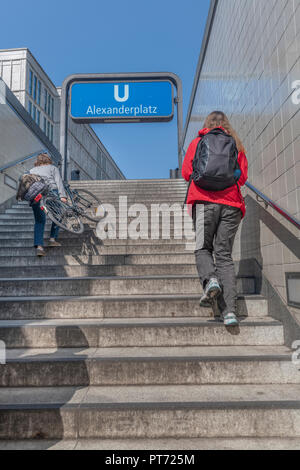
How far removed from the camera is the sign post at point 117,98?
8680 millimetres

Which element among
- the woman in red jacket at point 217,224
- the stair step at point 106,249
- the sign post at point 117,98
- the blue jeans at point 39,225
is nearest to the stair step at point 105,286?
the woman in red jacket at point 217,224

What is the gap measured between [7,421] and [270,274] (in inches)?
88.2

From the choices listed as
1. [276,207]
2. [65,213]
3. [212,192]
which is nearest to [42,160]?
[65,213]

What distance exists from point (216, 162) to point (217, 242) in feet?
2.13

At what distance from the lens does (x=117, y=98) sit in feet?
28.8

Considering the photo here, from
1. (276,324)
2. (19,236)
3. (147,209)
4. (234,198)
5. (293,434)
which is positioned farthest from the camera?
(147,209)

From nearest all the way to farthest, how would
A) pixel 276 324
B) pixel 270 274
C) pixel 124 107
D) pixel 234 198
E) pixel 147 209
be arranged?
pixel 276 324 → pixel 234 198 → pixel 270 274 → pixel 147 209 → pixel 124 107

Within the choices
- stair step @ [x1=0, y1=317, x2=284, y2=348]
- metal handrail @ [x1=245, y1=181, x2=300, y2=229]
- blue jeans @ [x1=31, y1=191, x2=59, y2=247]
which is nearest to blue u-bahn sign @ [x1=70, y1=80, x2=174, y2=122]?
blue jeans @ [x1=31, y1=191, x2=59, y2=247]

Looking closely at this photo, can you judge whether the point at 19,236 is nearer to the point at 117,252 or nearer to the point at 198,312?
the point at 117,252

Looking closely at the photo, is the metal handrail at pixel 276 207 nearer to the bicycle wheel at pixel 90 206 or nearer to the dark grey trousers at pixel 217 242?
the dark grey trousers at pixel 217 242

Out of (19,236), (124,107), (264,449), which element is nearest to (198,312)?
(264,449)

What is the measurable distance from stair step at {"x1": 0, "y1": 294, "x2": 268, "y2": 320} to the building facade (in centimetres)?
1812

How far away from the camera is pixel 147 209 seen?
5676 mm

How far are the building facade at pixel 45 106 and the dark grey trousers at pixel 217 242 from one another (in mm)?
18442
